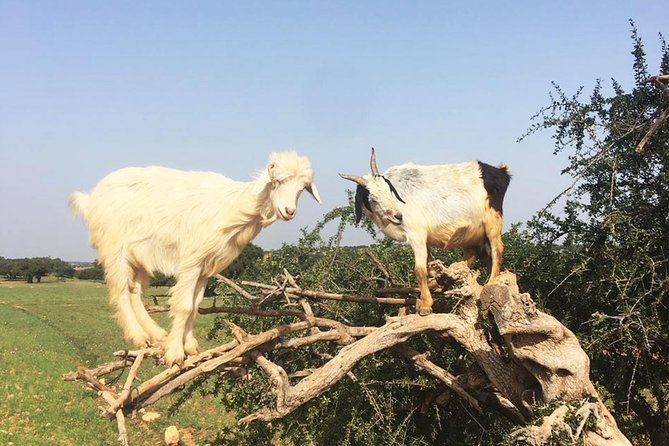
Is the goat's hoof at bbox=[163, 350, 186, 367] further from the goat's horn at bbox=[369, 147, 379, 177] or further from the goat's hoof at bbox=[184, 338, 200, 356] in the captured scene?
the goat's horn at bbox=[369, 147, 379, 177]

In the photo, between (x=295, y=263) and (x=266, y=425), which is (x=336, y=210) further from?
(x=266, y=425)

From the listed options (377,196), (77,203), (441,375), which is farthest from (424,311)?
(77,203)

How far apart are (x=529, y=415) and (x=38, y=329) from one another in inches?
978

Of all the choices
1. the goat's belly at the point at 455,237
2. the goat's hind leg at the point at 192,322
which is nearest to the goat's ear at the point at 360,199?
the goat's belly at the point at 455,237

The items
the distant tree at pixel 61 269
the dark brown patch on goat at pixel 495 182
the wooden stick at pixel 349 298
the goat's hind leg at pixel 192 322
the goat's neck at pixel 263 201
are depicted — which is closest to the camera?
the goat's neck at pixel 263 201

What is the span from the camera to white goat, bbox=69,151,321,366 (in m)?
3.72

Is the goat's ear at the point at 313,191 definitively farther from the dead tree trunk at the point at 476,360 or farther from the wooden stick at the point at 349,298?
the wooden stick at the point at 349,298

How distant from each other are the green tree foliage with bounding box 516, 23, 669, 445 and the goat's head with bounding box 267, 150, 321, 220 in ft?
9.78

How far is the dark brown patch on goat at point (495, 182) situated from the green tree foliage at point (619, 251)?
2.57 ft

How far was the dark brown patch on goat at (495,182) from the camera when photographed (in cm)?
517

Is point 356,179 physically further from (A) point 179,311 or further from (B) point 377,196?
(A) point 179,311

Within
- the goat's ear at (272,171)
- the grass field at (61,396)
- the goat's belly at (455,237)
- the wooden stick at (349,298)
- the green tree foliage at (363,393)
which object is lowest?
the grass field at (61,396)

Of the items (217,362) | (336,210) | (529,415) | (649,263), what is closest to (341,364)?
(217,362)

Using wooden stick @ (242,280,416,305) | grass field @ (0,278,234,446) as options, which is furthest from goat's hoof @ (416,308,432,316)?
grass field @ (0,278,234,446)
